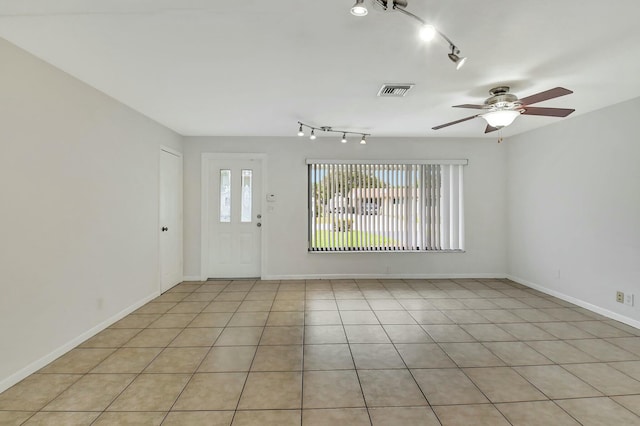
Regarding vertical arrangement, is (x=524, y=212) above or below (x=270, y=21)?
below

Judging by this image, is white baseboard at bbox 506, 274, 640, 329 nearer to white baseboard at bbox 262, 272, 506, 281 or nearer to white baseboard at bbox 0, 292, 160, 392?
white baseboard at bbox 262, 272, 506, 281

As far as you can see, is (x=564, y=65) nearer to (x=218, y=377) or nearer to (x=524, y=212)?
(x=524, y=212)

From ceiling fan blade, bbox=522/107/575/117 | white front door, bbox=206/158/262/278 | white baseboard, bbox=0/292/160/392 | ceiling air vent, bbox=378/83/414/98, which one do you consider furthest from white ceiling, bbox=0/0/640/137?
white baseboard, bbox=0/292/160/392

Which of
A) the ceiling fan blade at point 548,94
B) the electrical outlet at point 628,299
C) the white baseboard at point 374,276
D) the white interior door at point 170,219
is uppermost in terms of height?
the ceiling fan blade at point 548,94

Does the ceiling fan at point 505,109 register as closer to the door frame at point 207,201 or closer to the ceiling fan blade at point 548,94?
the ceiling fan blade at point 548,94

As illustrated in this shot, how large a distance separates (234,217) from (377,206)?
2.49 metres

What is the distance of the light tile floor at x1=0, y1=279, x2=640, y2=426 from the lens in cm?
187

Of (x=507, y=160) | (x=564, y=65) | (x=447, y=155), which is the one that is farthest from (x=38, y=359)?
(x=507, y=160)

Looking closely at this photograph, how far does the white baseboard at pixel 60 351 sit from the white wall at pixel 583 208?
5675mm

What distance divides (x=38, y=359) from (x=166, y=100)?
8.71 feet

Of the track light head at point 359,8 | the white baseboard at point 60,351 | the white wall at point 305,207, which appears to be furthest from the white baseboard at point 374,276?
the track light head at point 359,8

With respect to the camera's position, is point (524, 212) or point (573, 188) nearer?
point (573, 188)

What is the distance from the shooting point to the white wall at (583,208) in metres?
3.30

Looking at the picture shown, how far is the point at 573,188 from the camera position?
3945 millimetres
